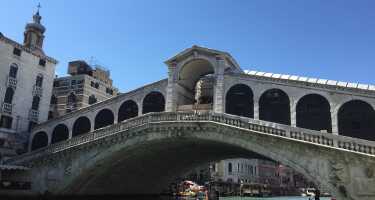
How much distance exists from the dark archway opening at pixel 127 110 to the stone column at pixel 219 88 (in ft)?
24.6

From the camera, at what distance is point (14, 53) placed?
118ft

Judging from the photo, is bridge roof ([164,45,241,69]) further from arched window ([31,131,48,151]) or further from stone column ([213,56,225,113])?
arched window ([31,131,48,151])

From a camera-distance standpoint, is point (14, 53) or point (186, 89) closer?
point (186, 89)

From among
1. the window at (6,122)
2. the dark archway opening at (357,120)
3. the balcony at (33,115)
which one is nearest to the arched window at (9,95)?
the window at (6,122)

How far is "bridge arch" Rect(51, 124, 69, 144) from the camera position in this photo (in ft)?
117

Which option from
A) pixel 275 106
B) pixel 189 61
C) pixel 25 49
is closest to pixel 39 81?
pixel 25 49

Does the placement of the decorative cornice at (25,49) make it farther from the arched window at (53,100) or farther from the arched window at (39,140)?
the arched window at (39,140)

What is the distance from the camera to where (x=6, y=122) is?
113 ft

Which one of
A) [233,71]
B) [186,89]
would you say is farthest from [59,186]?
[233,71]

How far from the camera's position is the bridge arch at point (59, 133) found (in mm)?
35541

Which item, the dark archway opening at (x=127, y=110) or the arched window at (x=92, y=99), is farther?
the arched window at (x=92, y=99)

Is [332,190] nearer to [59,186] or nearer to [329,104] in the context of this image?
[329,104]

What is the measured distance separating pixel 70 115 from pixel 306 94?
21.2 meters

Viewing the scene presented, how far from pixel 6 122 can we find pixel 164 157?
14.9 m
